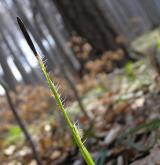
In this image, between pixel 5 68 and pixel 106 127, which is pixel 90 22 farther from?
pixel 106 127

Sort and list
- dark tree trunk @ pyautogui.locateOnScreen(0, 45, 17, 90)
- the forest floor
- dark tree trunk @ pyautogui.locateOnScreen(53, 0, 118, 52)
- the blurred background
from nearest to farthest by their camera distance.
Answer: the forest floor, the blurred background, dark tree trunk @ pyautogui.locateOnScreen(0, 45, 17, 90), dark tree trunk @ pyautogui.locateOnScreen(53, 0, 118, 52)

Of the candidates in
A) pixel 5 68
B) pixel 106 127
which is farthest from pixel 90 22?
pixel 106 127

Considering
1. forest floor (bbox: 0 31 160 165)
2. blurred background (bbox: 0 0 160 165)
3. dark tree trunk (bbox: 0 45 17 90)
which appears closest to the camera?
forest floor (bbox: 0 31 160 165)

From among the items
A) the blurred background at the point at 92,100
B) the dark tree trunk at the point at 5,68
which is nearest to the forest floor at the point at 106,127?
the blurred background at the point at 92,100

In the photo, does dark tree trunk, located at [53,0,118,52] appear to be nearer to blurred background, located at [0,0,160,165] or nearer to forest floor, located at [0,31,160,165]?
blurred background, located at [0,0,160,165]

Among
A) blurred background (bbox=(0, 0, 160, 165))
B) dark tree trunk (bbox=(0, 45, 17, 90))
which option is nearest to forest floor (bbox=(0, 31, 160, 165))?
blurred background (bbox=(0, 0, 160, 165))

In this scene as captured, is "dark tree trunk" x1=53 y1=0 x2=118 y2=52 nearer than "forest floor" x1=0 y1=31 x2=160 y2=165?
No

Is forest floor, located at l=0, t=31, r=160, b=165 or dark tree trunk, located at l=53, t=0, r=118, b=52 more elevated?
dark tree trunk, located at l=53, t=0, r=118, b=52

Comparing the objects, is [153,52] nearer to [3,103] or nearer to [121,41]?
[121,41]
